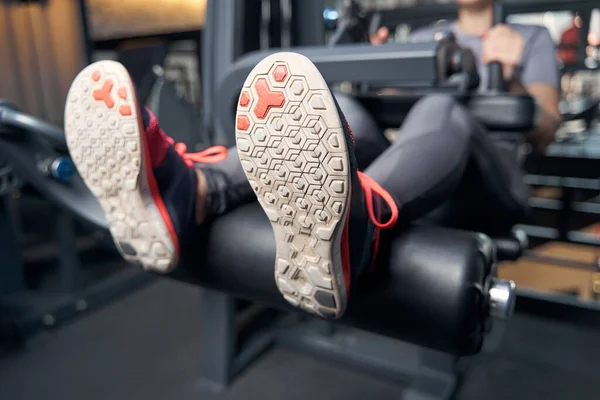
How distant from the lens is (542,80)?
1.08 metres

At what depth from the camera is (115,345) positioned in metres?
1.26

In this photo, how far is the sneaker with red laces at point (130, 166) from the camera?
21.8 inches

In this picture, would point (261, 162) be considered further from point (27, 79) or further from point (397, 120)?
point (27, 79)

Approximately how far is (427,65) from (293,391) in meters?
0.77

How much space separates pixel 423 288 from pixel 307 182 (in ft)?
0.55

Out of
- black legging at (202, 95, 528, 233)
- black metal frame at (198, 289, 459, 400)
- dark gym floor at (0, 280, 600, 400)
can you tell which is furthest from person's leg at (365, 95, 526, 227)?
dark gym floor at (0, 280, 600, 400)

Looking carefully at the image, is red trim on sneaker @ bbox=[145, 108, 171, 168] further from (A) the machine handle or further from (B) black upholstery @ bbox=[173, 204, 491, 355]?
(A) the machine handle

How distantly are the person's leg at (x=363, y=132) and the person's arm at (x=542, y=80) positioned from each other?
420 millimetres

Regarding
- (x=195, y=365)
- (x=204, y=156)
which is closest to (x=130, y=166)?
(x=204, y=156)

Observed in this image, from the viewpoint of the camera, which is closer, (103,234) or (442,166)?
(442,166)

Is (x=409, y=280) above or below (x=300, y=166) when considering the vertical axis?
below

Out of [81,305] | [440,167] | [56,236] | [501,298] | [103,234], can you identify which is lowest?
[81,305]

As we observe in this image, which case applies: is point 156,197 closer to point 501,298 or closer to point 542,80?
point 501,298

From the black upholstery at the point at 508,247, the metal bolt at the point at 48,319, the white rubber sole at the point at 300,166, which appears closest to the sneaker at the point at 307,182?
the white rubber sole at the point at 300,166
